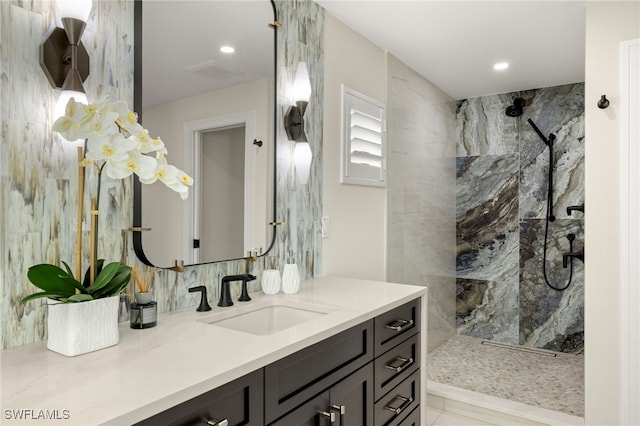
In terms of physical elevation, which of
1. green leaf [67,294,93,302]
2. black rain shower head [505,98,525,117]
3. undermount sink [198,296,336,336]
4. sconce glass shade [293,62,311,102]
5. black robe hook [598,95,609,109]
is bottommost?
undermount sink [198,296,336,336]

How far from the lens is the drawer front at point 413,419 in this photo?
1838mm

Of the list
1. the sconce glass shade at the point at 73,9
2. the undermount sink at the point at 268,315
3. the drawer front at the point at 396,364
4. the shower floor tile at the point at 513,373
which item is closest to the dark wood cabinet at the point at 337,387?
the drawer front at the point at 396,364

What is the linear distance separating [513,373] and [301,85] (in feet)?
9.21

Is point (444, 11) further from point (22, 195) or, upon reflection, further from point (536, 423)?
point (536, 423)

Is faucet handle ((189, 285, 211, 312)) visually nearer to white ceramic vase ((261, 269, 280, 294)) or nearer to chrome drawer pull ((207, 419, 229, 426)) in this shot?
white ceramic vase ((261, 269, 280, 294))

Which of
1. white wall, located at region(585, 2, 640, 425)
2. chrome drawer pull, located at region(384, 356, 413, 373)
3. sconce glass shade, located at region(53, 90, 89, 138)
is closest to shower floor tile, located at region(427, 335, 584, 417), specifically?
white wall, located at region(585, 2, 640, 425)

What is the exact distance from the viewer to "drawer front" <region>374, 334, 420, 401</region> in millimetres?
1625

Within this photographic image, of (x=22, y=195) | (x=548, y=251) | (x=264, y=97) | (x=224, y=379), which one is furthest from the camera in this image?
(x=548, y=251)

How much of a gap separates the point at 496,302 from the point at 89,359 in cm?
388

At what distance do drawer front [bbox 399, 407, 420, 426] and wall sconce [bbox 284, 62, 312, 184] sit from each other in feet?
4.06

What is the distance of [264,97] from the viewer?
193 centimetres

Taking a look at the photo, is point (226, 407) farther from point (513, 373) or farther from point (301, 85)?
point (513, 373)

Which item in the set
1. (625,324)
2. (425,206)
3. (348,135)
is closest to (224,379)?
(348,135)

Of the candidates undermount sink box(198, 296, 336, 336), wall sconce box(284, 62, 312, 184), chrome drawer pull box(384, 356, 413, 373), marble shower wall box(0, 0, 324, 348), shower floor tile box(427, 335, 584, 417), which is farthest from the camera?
shower floor tile box(427, 335, 584, 417)
